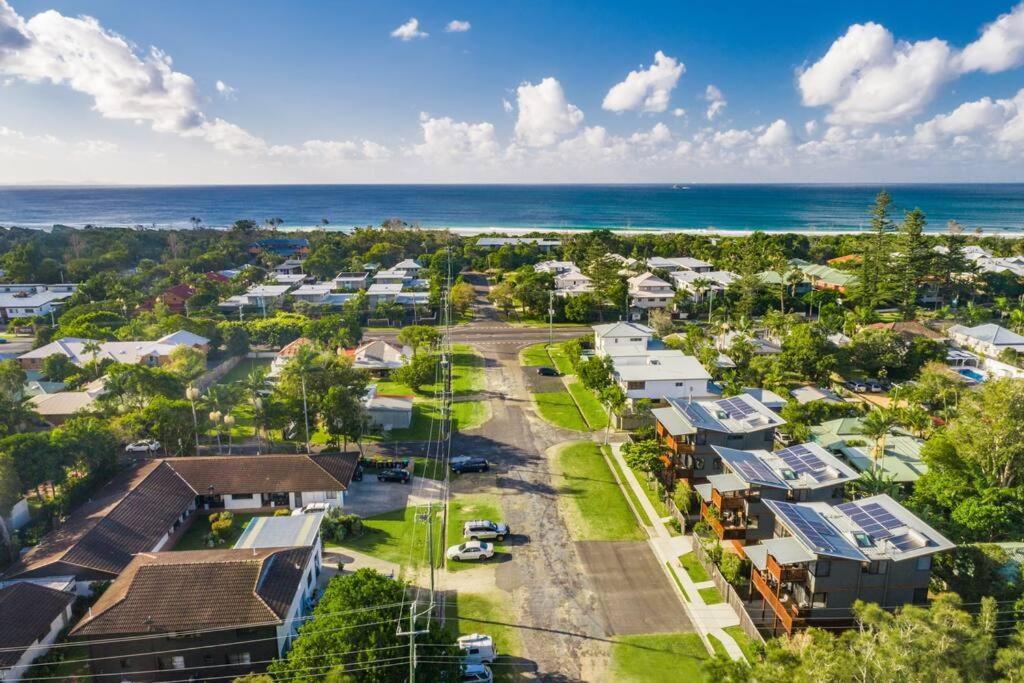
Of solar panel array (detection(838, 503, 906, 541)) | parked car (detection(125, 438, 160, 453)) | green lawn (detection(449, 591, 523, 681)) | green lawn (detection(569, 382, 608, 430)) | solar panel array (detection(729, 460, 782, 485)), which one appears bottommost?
green lawn (detection(449, 591, 523, 681))

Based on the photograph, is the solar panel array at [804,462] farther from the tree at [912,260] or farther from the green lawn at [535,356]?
the tree at [912,260]

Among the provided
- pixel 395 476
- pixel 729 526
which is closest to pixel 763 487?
pixel 729 526

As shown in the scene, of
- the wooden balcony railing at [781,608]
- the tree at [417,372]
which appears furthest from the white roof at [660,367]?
the wooden balcony railing at [781,608]

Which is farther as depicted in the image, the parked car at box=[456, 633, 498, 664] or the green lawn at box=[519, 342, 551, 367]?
the green lawn at box=[519, 342, 551, 367]

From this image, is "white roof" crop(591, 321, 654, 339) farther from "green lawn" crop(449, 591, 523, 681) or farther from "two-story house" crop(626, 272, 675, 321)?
"green lawn" crop(449, 591, 523, 681)

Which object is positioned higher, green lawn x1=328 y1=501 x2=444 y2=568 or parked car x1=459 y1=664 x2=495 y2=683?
parked car x1=459 y1=664 x2=495 y2=683

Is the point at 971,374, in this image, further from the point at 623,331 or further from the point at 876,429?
the point at 623,331

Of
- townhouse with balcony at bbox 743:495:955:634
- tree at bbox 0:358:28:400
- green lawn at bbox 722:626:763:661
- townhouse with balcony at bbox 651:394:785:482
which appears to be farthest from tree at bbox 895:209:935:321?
tree at bbox 0:358:28:400
